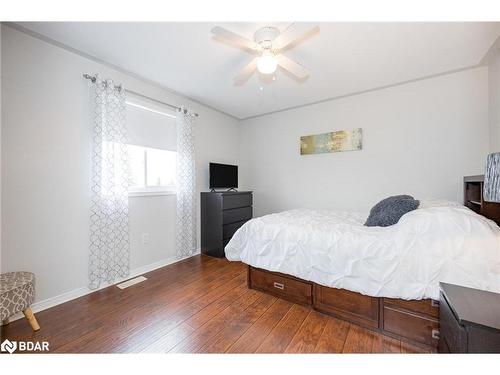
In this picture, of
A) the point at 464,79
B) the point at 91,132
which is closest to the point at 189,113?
the point at 91,132

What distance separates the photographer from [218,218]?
3.31 m

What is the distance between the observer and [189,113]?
3287 millimetres

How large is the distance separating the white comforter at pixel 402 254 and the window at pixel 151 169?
1.97 metres

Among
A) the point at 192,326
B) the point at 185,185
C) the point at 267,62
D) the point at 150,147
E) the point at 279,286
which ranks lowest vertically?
the point at 192,326

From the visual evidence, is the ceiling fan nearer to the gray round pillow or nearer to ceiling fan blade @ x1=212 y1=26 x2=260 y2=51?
ceiling fan blade @ x1=212 y1=26 x2=260 y2=51

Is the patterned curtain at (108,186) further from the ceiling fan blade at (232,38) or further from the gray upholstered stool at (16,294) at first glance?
the ceiling fan blade at (232,38)

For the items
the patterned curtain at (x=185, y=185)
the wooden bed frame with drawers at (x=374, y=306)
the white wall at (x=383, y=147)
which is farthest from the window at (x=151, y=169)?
the wooden bed frame with drawers at (x=374, y=306)

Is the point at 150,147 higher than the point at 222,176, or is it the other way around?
the point at 150,147

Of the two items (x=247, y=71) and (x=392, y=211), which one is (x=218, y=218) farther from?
(x=392, y=211)

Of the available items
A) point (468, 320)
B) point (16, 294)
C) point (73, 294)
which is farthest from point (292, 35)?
point (73, 294)

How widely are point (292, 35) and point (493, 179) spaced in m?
1.62

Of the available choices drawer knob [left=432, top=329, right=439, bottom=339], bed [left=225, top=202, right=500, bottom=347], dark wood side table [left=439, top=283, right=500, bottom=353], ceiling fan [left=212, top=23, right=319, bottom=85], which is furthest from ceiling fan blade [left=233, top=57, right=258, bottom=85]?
drawer knob [left=432, top=329, right=439, bottom=339]

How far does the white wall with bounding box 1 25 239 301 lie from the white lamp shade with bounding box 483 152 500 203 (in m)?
3.18
